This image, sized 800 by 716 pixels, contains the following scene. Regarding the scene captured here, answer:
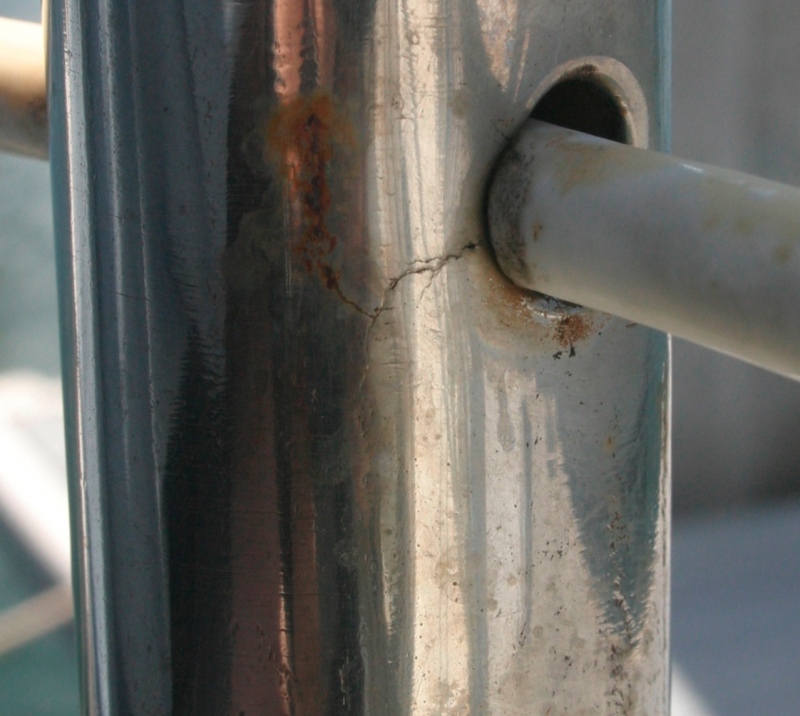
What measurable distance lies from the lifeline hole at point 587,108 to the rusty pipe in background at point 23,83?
134mm

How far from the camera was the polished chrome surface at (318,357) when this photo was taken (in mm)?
236

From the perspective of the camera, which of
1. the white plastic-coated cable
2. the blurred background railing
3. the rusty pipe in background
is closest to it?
the white plastic-coated cable

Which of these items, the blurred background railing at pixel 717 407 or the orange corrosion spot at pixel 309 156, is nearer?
the orange corrosion spot at pixel 309 156

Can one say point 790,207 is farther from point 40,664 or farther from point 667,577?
point 40,664

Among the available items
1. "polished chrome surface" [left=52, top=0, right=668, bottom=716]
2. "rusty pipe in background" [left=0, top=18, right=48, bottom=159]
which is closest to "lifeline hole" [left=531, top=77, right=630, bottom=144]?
"polished chrome surface" [left=52, top=0, right=668, bottom=716]

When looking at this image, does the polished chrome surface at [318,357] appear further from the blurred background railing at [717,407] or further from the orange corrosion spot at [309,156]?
the blurred background railing at [717,407]

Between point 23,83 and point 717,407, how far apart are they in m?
1.58

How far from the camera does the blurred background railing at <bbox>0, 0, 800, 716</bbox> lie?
93 cm

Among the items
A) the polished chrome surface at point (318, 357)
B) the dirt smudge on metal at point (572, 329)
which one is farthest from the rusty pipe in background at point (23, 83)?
the dirt smudge on metal at point (572, 329)

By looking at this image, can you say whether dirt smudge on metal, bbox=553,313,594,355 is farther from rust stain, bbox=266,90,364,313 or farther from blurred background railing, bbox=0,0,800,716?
blurred background railing, bbox=0,0,800,716

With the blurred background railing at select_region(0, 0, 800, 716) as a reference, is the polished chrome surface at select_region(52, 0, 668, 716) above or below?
below

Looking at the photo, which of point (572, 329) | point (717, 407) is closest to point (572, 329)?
point (572, 329)

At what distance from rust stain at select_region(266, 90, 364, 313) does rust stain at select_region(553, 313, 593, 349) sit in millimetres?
51

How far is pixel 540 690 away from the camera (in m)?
0.28
